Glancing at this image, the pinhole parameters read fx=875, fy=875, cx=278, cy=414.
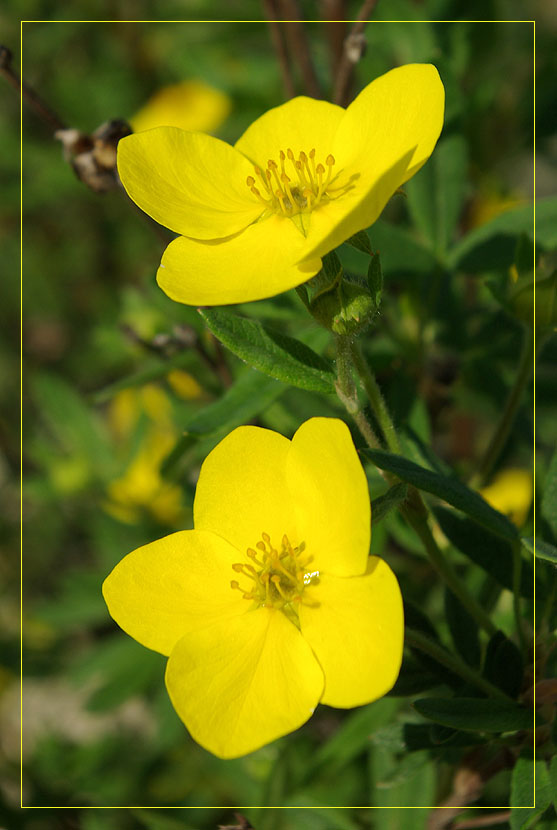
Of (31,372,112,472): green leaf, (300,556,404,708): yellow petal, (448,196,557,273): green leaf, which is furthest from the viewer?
(31,372,112,472): green leaf

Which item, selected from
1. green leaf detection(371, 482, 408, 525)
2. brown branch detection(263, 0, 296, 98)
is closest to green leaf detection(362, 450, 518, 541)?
green leaf detection(371, 482, 408, 525)

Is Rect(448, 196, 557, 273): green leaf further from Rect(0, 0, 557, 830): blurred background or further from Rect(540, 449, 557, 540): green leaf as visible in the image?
Rect(540, 449, 557, 540): green leaf

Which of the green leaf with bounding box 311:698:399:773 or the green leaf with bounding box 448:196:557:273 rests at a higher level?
the green leaf with bounding box 448:196:557:273

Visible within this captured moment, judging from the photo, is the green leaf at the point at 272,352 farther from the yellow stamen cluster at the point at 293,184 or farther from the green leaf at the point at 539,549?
the green leaf at the point at 539,549

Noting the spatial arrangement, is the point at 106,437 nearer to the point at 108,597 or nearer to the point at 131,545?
the point at 131,545

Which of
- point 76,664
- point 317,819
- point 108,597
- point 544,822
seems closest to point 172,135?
point 108,597

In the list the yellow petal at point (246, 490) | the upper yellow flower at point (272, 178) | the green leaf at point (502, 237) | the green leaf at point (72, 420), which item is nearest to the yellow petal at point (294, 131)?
the upper yellow flower at point (272, 178)

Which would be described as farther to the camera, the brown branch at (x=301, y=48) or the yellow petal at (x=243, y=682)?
the brown branch at (x=301, y=48)
